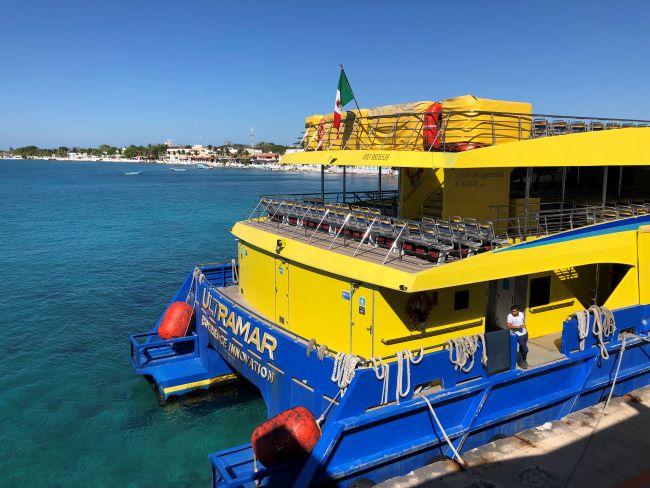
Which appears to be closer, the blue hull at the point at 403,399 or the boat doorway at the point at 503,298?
the blue hull at the point at 403,399

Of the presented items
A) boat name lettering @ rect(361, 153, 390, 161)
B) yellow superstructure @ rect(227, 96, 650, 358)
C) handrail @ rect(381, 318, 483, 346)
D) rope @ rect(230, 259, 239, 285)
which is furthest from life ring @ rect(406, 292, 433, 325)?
rope @ rect(230, 259, 239, 285)

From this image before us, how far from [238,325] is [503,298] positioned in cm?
573

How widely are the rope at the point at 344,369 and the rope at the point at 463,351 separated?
1.57m

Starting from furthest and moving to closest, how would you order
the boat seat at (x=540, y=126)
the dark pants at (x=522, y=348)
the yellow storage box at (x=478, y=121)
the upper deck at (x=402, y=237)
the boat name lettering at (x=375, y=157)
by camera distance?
1. the boat seat at (x=540, y=126)
2. the yellow storage box at (x=478, y=121)
3. the boat name lettering at (x=375, y=157)
4. the dark pants at (x=522, y=348)
5. the upper deck at (x=402, y=237)

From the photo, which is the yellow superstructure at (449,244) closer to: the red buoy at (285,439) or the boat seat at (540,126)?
the boat seat at (540,126)

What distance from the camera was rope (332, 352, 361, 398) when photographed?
8.23 m

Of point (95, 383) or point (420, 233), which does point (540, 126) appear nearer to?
point (420, 233)

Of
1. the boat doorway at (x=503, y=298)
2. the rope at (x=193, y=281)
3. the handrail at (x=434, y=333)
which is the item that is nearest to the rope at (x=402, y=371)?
the handrail at (x=434, y=333)

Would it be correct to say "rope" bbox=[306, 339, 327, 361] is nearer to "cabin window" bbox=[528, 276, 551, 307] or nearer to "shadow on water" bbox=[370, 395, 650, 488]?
"shadow on water" bbox=[370, 395, 650, 488]

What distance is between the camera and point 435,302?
937 centimetres

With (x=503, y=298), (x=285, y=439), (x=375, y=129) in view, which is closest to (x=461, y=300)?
(x=503, y=298)

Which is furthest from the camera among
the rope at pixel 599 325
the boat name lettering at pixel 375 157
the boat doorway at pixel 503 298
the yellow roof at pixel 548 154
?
the boat doorway at pixel 503 298

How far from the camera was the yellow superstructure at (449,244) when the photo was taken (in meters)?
9.09

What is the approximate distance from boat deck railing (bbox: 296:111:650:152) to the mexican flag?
491mm
